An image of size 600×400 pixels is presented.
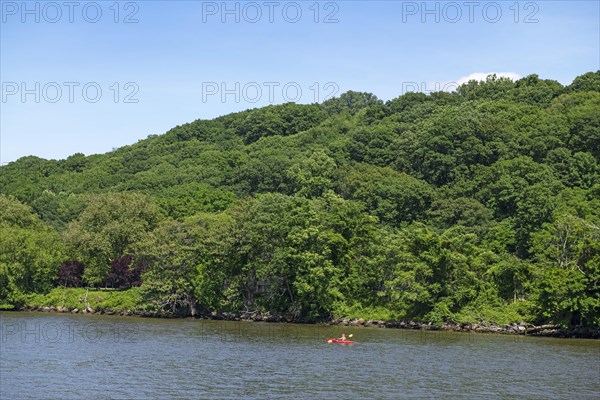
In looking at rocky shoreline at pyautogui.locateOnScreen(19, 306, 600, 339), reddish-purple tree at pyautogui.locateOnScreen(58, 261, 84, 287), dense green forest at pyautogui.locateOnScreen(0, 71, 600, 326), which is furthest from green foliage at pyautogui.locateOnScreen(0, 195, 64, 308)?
rocky shoreline at pyautogui.locateOnScreen(19, 306, 600, 339)

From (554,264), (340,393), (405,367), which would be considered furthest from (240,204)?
(340,393)

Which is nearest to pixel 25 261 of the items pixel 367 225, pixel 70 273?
pixel 70 273

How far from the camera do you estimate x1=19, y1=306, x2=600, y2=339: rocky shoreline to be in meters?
56.2

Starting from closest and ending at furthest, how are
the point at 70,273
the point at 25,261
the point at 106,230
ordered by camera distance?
the point at 25,261
the point at 106,230
the point at 70,273

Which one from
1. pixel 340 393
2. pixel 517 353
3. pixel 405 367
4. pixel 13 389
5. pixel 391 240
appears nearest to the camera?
A: pixel 13 389

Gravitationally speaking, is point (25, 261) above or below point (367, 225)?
below

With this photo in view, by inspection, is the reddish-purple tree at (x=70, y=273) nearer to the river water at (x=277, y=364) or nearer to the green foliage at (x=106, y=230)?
the green foliage at (x=106, y=230)

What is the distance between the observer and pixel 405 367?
134ft

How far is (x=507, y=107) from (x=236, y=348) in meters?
76.8

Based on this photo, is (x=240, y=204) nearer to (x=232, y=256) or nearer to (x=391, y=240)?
(x=232, y=256)

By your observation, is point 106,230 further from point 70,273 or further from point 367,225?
point 367,225

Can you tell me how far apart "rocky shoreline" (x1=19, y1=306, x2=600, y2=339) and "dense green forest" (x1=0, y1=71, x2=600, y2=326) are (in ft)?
2.16

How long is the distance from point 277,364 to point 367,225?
29.7 m

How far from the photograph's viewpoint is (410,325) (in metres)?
61.8
